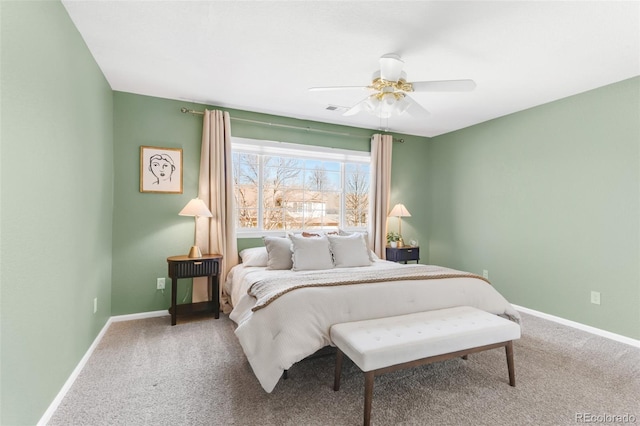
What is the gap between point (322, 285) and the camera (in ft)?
7.94

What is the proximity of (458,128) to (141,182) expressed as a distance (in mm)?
4594

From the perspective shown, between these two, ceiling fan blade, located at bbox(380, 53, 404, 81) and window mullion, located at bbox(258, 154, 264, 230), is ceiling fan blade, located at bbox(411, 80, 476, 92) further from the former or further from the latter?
window mullion, located at bbox(258, 154, 264, 230)

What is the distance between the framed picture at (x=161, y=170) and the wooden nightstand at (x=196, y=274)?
0.85 metres

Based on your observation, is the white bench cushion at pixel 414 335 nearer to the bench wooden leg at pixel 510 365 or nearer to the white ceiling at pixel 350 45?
the bench wooden leg at pixel 510 365

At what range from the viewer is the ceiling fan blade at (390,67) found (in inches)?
95.7

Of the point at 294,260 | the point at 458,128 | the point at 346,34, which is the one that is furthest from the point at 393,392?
the point at 458,128

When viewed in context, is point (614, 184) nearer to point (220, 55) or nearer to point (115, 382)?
point (220, 55)

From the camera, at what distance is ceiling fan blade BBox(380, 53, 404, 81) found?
95.7 inches

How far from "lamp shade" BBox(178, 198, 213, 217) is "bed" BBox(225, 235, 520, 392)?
0.84 m

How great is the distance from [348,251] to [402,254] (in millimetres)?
1518

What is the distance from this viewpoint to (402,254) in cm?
477

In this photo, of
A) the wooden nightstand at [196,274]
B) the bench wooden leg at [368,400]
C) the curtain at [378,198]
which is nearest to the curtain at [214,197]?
the wooden nightstand at [196,274]

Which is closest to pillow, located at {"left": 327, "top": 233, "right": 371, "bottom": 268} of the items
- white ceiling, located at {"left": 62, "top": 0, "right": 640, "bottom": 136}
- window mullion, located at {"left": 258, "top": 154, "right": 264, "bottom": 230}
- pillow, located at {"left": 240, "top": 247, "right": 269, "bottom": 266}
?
pillow, located at {"left": 240, "top": 247, "right": 269, "bottom": 266}

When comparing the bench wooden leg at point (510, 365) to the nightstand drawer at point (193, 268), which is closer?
the bench wooden leg at point (510, 365)
